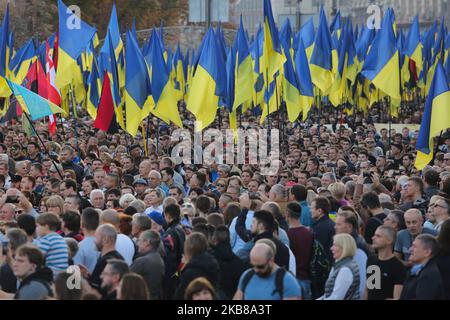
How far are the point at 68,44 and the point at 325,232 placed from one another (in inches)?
451

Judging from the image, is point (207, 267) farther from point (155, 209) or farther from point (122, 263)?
point (155, 209)

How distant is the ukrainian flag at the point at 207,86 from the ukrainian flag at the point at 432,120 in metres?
4.37

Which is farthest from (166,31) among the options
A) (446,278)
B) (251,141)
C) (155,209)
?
(446,278)

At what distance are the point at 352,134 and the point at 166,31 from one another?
38733 mm

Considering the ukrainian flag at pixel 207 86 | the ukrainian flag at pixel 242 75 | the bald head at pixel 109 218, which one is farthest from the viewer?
the ukrainian flag at pixel 242 75

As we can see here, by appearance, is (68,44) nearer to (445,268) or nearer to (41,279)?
(41,279)

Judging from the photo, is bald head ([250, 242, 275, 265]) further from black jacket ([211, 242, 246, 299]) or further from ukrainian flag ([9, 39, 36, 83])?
ukrainian flag ([9, 39, 36, 83])

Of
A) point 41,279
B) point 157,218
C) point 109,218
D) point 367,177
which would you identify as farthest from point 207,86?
point 41,279

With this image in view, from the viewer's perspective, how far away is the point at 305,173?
603 inches

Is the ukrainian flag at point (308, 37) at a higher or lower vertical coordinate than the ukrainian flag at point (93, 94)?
higher

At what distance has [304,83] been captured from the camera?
2138 cm

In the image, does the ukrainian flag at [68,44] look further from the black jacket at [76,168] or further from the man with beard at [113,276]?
the man with beard at [113,276]

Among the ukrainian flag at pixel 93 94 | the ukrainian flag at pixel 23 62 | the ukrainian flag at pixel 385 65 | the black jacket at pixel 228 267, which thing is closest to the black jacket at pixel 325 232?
the black jacket at pixel 228 267

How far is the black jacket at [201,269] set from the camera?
336 inches
